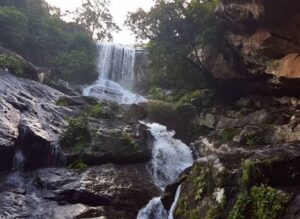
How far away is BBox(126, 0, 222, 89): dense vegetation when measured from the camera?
1930 centimetres

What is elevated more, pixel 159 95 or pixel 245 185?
pixel 159 95

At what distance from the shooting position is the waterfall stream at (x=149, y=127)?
10.1 metres

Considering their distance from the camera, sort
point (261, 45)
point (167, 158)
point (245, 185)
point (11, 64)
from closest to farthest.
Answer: point (245, 185) < point (167, 158) < point (261, 45) < point (11, 64)

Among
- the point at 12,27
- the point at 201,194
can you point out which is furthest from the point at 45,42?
the point at 201,194

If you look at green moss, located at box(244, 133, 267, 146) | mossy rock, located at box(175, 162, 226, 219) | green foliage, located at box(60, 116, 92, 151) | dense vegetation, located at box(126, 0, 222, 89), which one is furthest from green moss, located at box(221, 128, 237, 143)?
mossy rock, located at box(175, 162, 226, 219)

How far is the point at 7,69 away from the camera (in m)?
18.2

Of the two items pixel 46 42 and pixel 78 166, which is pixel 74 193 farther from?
pixel 46 42

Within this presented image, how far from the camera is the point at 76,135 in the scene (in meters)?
13.8

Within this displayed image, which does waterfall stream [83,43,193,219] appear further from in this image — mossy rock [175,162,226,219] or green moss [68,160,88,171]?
green moss [68,160,88,171]

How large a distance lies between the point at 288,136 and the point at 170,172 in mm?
4477

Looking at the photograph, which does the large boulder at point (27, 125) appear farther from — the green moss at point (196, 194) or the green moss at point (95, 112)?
the green moss at point (196, 194)

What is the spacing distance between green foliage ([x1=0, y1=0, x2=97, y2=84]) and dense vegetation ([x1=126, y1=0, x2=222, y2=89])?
711 centimetres

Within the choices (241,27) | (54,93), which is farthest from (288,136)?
(54,93)

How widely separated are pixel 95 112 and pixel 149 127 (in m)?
2.75
